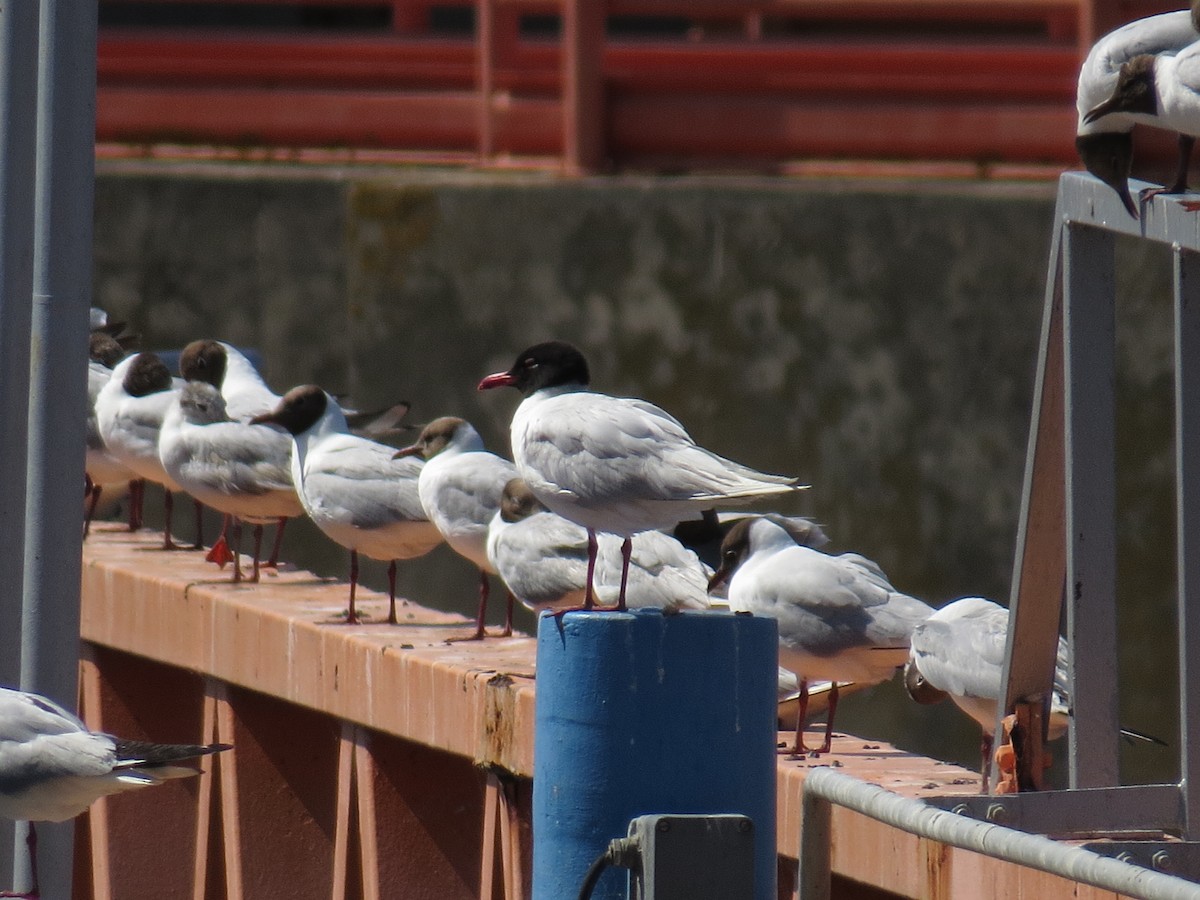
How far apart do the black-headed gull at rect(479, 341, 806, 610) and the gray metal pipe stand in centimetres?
135

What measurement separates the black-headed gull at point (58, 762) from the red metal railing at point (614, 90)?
629cm

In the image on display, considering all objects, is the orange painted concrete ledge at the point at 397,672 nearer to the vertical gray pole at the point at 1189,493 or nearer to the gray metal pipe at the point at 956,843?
the vertical gray pole at the point at 1189,493

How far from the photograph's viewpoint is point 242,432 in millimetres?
8398

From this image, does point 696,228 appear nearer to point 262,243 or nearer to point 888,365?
point 888,365

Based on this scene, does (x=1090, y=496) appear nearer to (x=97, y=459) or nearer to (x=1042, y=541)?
(x=1042, y=541)

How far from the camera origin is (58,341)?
15.5 feet

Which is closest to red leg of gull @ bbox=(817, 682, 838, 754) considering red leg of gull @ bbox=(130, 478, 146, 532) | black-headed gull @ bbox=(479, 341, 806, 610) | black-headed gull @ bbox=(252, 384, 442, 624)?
black-headed gull @ bbox=(479, 341, 806, 610)

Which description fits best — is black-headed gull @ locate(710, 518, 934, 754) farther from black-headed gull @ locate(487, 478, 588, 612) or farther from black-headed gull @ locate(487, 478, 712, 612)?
black-headed gull @ locate(487, 478, 588, 612)

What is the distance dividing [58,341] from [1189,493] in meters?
2.29

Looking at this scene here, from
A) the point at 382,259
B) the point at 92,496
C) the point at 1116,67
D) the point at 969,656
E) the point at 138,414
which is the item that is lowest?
the point at 969,656

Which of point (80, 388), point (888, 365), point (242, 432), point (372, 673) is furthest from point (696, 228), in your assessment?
point (80, 388)

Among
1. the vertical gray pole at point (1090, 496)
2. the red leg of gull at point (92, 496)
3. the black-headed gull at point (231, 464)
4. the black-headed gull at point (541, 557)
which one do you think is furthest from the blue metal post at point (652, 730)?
the red leg of gull at point (92, 496)

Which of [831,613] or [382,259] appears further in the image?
[382,259]

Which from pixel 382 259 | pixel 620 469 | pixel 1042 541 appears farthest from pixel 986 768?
pixel 382 259
